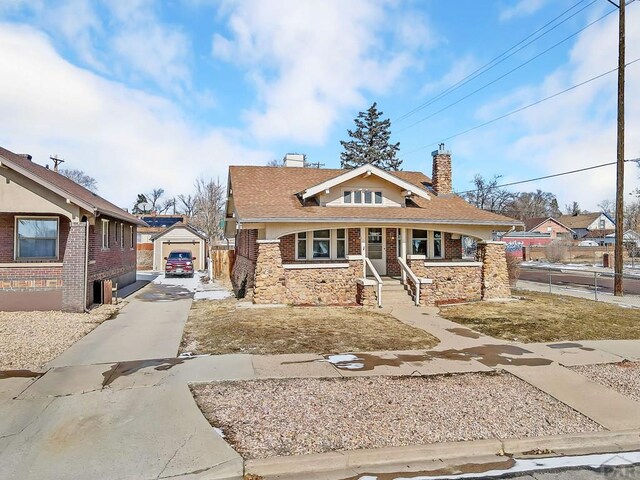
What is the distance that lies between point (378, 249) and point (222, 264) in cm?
1122

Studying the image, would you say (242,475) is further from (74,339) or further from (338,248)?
(338,248)

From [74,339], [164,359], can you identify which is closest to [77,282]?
[74,339]

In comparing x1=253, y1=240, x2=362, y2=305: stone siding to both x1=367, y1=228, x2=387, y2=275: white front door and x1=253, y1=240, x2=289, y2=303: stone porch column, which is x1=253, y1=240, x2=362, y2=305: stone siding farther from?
x1=367, y1=228, x2=387, y2=275: white front door

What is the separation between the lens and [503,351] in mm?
8820

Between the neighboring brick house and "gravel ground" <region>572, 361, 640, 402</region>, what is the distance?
1267cm

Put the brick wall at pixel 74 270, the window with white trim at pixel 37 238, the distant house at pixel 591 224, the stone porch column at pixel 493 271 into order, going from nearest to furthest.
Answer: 1. the brick wall at pixel 74 270
2. the window with white trim at pixel 37 238
3. the stone porch column at pixel 493 271
4. the distant house at pixel 591 224

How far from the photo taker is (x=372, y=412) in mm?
5449

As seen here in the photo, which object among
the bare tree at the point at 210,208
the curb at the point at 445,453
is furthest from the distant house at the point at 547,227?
the curb at the point at 445,453

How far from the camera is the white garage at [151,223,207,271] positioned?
105ft

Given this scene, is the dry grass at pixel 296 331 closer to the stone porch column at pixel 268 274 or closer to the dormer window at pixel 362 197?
the stone porch column at pixel 268 274

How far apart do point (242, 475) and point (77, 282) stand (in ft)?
34.7

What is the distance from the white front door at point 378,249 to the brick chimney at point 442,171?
13.2 feet

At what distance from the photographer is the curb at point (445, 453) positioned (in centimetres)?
424

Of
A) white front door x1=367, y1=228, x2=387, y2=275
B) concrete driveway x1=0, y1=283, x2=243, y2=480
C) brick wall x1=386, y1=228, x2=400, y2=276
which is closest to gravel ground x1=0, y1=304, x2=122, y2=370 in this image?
concrete driveway x1=0, y1=283, x2=243, y2=480
